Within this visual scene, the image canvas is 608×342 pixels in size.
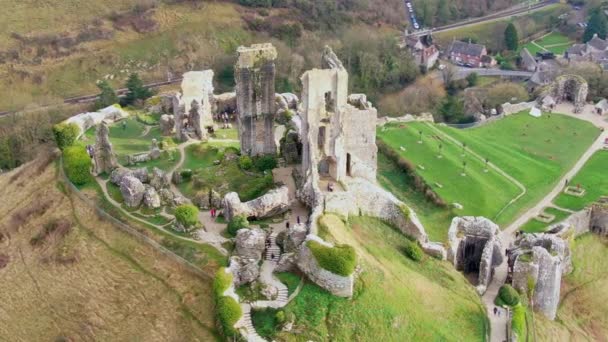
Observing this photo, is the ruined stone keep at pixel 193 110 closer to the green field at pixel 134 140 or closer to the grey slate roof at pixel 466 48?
the green field at pixel 134 140

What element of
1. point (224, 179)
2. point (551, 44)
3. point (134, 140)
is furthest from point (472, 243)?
point (551, 44)

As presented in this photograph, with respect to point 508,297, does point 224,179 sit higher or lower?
higher

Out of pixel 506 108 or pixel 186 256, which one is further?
pixel 506 108

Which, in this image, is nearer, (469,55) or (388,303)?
(388,303)

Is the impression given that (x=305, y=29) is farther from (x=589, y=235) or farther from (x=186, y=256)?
(x=186, y=256)

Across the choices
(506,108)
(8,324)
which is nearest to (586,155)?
(506,108)

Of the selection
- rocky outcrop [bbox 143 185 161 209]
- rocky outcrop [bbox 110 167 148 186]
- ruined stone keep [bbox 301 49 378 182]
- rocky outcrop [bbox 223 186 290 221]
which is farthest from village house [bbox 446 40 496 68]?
rocky outcrop [bbox 143 185 161 209]

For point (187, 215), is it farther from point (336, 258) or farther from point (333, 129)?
point (336, 258)

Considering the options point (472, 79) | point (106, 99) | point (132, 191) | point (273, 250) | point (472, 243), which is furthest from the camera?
point (472, 79)
